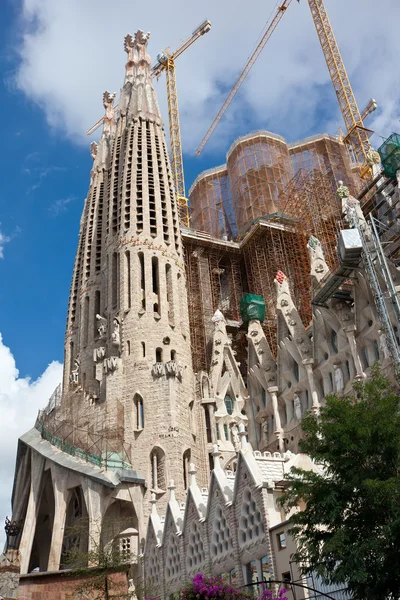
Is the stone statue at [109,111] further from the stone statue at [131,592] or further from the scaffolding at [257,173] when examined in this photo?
the stone statue at [131,592]

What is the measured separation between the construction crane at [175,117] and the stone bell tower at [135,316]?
10.0 metres

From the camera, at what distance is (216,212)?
5866cm

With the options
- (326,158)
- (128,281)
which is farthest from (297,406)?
(326,158)

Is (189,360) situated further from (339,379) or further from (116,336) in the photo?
(339,379)

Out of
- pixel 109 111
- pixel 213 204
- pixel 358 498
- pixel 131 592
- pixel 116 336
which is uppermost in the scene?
pixel 109 111

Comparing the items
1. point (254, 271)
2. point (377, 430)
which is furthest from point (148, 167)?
point (377, 430)

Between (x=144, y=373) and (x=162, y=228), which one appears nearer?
(x=144, y=373)

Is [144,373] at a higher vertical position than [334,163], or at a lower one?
lower

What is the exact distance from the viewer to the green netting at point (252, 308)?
43125 millimetres

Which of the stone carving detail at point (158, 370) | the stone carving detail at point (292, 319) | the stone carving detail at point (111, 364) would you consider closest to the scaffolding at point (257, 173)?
the stone carving detail at point (292, 319)

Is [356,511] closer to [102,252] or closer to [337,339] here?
[337,339]

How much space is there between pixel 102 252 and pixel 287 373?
1513 cm

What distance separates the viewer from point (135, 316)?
38781 mm

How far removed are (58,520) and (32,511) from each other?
2.91 metres
